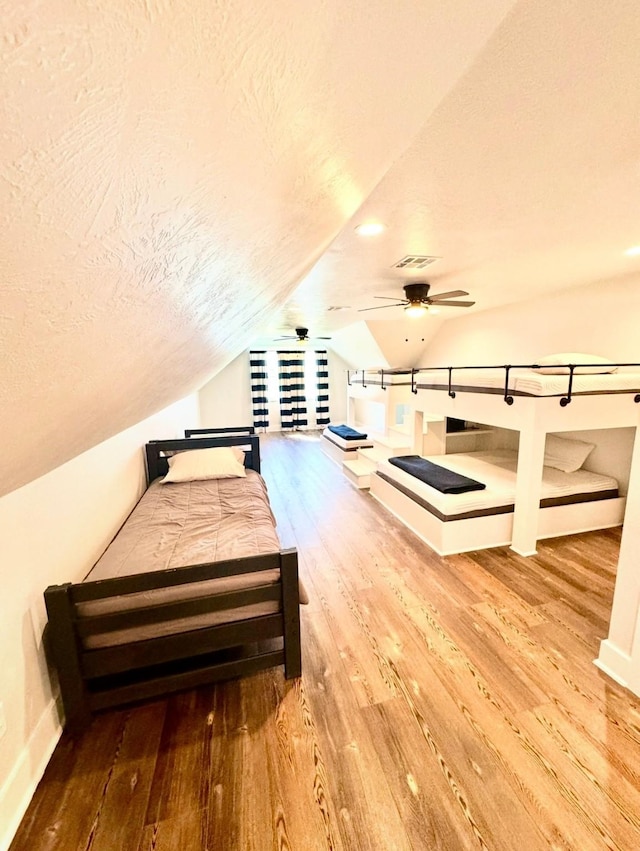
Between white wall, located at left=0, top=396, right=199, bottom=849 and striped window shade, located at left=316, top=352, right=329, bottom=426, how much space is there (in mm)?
6280

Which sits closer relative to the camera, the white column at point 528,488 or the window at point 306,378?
the white column at point 528,488

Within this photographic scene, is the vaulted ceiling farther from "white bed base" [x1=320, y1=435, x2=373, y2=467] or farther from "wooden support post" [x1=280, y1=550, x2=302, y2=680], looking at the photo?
"white bed base" [x1=320, y1=435, x2=373, y2=467]

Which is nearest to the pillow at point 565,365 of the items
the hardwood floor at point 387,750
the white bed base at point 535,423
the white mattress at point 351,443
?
the white bed base at point 535,423

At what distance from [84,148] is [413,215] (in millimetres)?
1803

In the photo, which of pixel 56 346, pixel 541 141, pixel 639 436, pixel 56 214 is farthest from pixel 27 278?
pixel 639 436

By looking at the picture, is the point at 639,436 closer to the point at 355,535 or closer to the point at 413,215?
the point at 413,215

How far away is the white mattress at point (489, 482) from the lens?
2734 millimetres

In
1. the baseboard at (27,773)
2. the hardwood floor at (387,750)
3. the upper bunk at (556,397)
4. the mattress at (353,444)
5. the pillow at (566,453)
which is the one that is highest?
the upper bunk at (556,397)

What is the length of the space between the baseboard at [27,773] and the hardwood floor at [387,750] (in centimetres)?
3

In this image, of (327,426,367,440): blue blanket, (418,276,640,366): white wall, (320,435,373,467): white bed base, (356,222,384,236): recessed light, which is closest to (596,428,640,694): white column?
(356,222,384,236): recessed light

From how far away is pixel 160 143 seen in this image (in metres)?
0.35

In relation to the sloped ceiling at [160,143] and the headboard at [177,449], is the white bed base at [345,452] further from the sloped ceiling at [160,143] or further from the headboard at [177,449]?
the sloped ceiling at [160,143]

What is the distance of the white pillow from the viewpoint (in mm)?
2902

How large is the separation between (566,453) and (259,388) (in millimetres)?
5632
